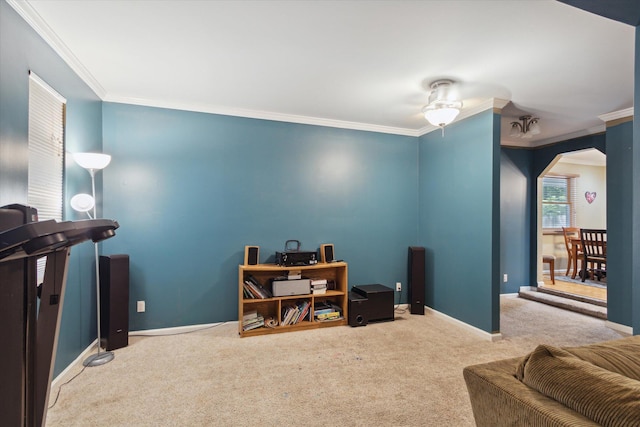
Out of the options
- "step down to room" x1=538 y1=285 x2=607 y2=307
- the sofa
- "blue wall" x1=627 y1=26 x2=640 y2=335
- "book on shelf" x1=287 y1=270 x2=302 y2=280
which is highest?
"blue wall" x1=627 y1=26 x2=640 y2=335

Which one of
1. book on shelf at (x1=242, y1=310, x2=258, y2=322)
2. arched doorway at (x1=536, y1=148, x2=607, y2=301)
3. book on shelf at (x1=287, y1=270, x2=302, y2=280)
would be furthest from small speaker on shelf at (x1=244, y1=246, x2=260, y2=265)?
arched doorway at (x1=536, y1=148, x2=607, y2=301)

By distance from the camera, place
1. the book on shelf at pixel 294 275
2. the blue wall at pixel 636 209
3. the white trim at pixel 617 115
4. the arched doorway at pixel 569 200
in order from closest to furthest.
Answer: the blue wall at pixel 636 209
the white trim at pixel 617 115
the book on shelf at pixel 294 275
the arched doorway at pixel 569 200

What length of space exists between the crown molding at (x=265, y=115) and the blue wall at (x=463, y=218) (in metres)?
0.61

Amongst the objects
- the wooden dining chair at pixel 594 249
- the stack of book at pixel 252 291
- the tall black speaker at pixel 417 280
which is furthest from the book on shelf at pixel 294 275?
→ the wooden dining chair at pixel 594 249

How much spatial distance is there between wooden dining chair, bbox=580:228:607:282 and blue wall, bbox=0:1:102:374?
690cm

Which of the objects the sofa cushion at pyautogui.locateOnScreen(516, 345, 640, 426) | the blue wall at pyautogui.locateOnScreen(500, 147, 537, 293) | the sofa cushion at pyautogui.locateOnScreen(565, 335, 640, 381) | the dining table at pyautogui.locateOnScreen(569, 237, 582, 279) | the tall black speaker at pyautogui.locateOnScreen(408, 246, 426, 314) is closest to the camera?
the sofa cushion at pyautogui.locateOnScreen(516, 345, 640, 426)

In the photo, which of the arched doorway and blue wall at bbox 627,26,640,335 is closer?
blue wall at bbox 627,26,640,335

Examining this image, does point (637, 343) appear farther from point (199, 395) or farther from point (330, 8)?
point (199, 395)

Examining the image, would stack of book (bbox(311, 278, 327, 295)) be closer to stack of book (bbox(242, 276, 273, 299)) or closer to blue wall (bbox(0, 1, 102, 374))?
stack of book (bbox(242, 276, 273, 299))

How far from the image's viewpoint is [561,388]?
3.05 feet

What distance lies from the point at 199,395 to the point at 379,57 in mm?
2810

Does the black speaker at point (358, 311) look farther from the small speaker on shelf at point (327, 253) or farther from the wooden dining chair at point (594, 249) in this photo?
the wooden dining chair at point (594, 249)

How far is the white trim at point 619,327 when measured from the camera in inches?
133

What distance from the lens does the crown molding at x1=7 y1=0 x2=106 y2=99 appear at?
6.01ft
